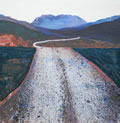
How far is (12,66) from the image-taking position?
24.3 ft

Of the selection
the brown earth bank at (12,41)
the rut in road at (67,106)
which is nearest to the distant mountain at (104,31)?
the brown earth bank at (12,41)

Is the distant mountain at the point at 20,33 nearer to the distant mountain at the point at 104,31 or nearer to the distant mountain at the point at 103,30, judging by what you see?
the distant mountain at the point at 103,30

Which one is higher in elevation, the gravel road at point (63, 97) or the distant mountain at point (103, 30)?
the distant mountain at point (103, 30)

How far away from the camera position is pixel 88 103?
19.8 ft

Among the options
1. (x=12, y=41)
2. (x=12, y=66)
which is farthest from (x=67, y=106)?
(x=12, y=41)

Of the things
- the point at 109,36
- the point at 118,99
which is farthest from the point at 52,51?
the point at 109,36

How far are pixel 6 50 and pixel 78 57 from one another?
6282 mm

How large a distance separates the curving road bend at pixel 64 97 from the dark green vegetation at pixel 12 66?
21.2 inches

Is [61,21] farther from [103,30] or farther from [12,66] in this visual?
[12,66]

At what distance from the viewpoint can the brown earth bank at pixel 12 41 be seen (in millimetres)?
9406

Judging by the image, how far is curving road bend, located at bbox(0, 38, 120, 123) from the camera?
544 cm

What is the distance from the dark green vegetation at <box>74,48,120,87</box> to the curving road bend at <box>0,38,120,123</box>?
0.63 m

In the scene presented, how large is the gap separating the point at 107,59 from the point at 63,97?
5.13 meters

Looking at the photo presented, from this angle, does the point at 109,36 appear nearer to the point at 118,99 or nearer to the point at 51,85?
the point at 118,99
